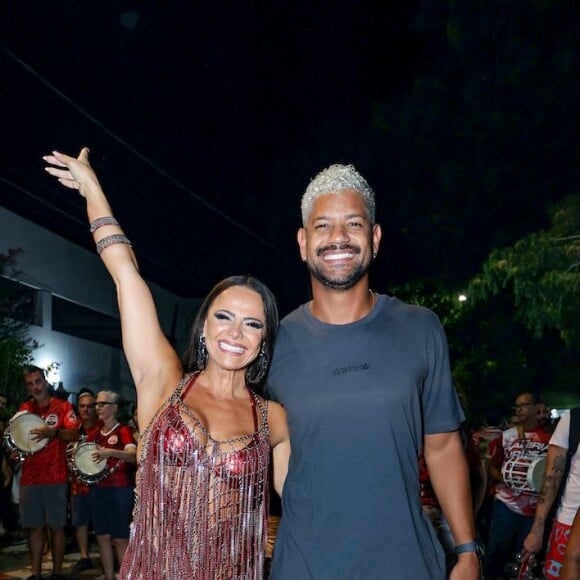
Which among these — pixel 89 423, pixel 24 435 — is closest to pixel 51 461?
pixel 24 435

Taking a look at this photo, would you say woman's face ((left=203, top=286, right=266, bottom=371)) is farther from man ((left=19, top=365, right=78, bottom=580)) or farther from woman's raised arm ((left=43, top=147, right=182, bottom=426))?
man ((left=19, top=365, right=78, bottom=580))

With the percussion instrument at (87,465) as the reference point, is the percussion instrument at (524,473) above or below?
below

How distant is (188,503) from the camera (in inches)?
122

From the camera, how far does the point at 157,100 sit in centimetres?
2092

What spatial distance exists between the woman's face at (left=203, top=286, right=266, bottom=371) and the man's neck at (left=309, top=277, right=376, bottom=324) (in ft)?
0.81

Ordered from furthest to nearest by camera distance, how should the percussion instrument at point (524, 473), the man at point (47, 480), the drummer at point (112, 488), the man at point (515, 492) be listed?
the man at point (47, 480) < the drummer at point (112, 488) < the man at point (515, 492) < the percussion instrument at point (524, 473)

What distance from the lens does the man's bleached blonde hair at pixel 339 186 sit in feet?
11.2

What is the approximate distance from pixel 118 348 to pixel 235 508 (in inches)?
933

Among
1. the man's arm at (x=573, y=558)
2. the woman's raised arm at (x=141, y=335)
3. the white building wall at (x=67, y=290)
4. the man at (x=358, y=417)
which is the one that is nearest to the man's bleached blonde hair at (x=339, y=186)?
the man at (x=358, y=417)

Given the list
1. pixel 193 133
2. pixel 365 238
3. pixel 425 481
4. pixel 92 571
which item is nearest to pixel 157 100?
pixel 193 133

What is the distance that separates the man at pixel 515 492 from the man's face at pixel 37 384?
16.4 feet

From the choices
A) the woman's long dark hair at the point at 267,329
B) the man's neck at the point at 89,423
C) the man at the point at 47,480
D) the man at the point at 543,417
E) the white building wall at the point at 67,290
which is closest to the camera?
the woman's long dark hair at the point at 267,329

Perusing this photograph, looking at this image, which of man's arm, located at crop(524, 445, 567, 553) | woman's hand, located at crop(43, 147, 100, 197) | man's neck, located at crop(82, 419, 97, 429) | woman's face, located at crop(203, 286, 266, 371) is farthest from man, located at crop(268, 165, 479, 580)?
man's neck, located at crop(82, 419, 97, 429)

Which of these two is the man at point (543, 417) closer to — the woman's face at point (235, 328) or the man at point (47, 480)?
the man at point (47, 480)
